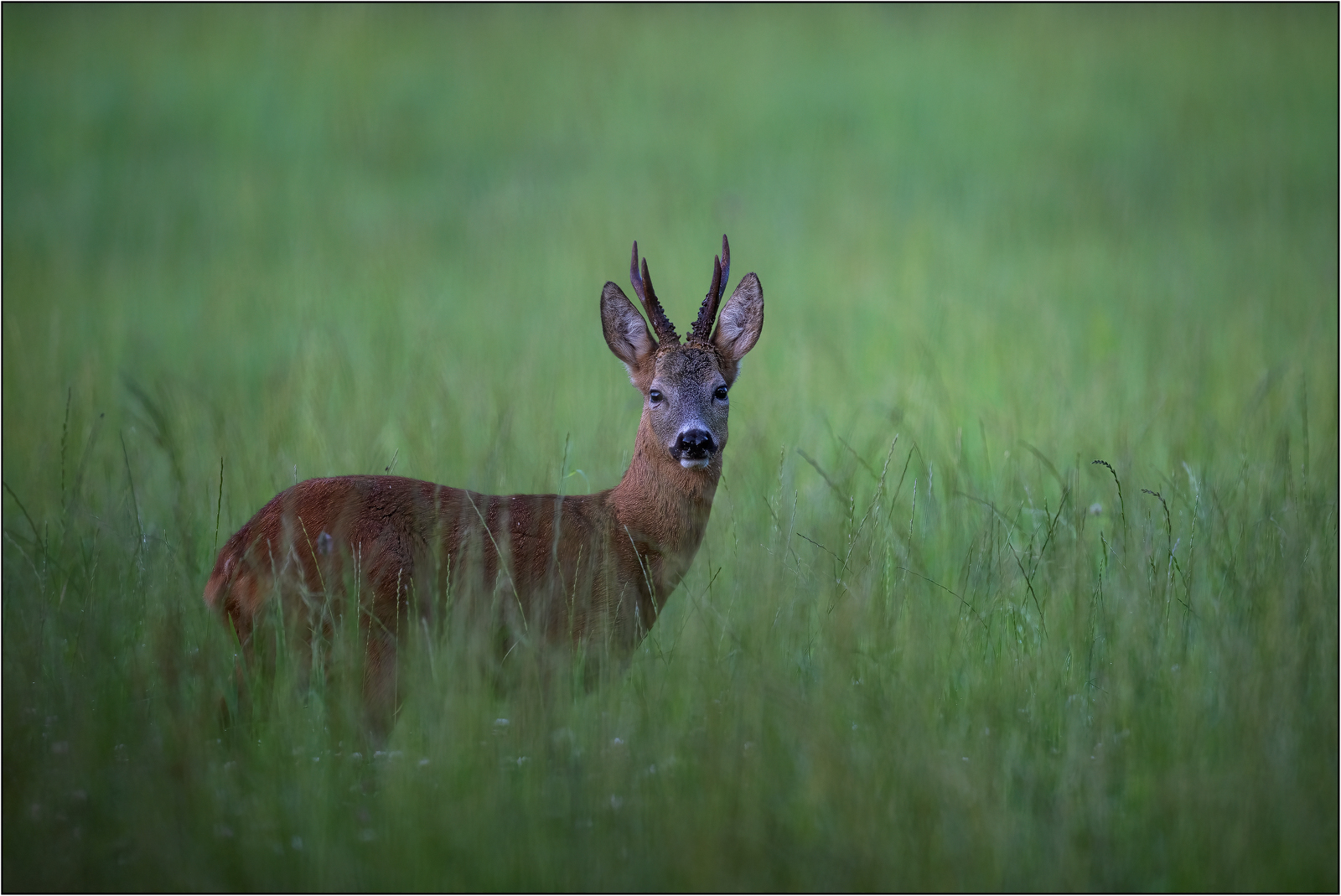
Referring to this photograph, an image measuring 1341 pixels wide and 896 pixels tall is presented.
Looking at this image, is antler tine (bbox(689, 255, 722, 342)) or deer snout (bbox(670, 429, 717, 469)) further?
antler tine (bbox(689, 255, 722, 342))

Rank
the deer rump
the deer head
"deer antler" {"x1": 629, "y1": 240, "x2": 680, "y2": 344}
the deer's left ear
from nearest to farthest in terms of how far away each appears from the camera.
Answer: the deer rump
the deer head
"deer antler" {"x1": 629, "y1": 240, "x2": 680, "y2": 344}
the deer's left ear

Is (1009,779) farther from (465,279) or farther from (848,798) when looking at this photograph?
(465,279)

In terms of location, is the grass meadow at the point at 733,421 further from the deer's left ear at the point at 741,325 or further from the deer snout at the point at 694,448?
the deer's left ear at the point at 741,325

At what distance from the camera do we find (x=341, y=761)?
129 inches

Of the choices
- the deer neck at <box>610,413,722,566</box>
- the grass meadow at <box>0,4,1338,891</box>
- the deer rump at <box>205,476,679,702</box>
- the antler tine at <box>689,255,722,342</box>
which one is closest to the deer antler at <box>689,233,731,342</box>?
the antler tine at <box>689,255,722,342</box>

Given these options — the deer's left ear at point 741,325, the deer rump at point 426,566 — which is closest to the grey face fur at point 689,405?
the deer's left ear at point 741,325

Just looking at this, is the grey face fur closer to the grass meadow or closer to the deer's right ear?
the deer's right ear

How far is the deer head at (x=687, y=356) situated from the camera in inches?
168

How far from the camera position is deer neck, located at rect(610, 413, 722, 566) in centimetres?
425

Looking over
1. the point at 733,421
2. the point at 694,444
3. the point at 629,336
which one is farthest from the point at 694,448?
the point at 733,421

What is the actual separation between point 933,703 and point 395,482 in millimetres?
→ 1758

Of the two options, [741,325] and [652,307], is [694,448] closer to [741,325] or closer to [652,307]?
[652,307]

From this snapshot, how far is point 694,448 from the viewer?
13.6 ft

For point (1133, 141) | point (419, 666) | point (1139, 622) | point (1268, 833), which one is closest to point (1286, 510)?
point (1139, 622)
